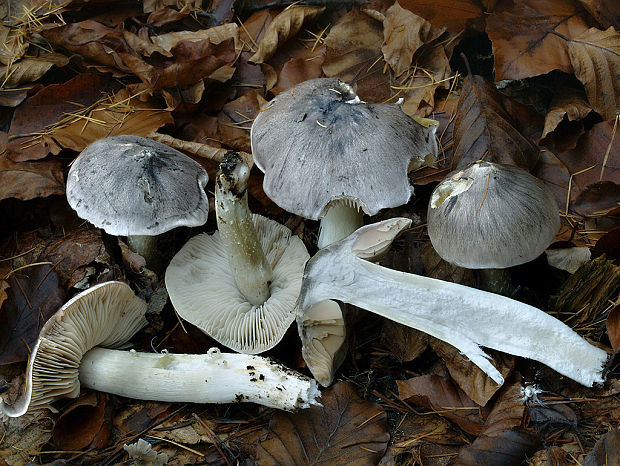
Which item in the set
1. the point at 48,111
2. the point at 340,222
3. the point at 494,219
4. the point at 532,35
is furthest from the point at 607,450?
the point at 48,111

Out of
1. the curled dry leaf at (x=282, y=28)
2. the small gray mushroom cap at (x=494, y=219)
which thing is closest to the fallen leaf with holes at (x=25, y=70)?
the curled dry leaf at (x=282, y=28)

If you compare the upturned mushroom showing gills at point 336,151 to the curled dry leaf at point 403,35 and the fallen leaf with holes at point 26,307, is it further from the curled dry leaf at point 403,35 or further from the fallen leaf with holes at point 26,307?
the fallen leaf with holes at point 26,307

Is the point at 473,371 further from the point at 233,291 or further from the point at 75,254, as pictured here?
the point at 75,254

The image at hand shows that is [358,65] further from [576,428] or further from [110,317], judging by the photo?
[576,428]

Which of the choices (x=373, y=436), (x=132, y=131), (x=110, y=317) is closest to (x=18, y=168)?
(x=132, y=131)

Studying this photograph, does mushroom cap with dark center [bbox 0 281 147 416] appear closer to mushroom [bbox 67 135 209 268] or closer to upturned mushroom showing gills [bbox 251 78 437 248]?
mushroom [bbox 67 135 209 268]

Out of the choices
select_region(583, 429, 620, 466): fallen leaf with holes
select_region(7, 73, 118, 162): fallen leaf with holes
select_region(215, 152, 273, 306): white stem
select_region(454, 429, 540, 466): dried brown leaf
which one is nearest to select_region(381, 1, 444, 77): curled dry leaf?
select_region(215, 152, 273, 306): white stem
